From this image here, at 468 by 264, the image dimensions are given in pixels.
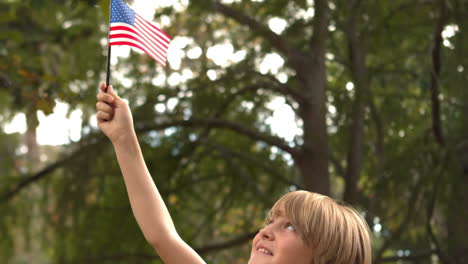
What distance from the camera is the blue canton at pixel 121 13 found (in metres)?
2.98

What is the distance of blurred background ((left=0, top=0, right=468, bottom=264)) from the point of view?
636 centimetres

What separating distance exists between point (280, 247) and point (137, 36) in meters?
1.23

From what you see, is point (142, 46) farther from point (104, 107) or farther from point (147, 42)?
point (104, 107)

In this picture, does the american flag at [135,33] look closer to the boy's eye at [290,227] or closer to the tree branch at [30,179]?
the boy's eye at [290,227]

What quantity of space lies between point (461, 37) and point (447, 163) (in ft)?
4.02

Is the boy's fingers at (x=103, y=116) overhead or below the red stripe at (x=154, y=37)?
below

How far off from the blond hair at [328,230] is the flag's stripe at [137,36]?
3.50 ft

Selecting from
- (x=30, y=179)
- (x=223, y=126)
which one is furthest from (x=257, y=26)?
(x=30, y=179)

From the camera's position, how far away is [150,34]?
126 inches

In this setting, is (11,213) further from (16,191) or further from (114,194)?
(114,194)

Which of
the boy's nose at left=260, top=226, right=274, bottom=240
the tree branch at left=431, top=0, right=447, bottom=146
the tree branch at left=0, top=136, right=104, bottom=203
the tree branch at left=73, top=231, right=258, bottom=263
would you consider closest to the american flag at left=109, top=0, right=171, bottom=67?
the boy's nose at left=260, top=226, right=274, bottom=240

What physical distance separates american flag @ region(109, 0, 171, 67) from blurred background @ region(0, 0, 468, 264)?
248 cm

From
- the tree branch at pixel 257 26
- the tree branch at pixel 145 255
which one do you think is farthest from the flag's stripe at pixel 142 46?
the tree branch at pixel 145 255

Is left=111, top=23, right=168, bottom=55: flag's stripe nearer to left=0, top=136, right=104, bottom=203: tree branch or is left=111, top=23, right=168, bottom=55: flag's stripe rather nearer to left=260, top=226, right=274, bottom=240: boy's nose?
left=260, top=226, right=274, bottom=240: boy's nose
